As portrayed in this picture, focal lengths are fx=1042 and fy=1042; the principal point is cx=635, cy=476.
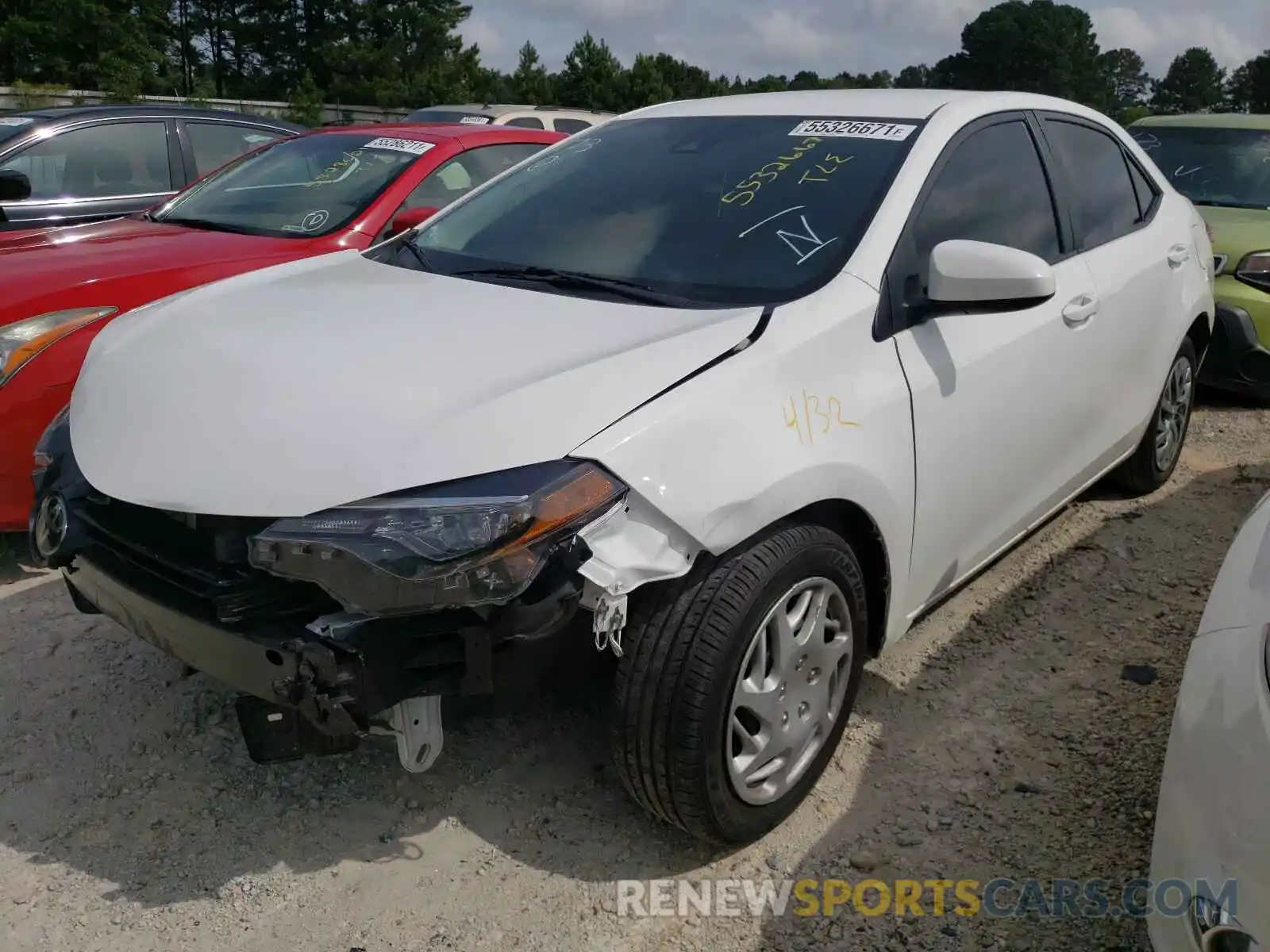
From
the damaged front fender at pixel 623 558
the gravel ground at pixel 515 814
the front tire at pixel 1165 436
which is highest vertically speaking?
the damaged front fender at pixel 623 558

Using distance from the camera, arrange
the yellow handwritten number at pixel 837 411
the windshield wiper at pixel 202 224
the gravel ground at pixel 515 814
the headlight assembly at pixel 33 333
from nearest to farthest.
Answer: the gravel ground at pixel 515 814, the yellow handwritten number at pixel 837 411, the headlight assembly at pixel 33 333, the windshield wiper at pixel 202 224

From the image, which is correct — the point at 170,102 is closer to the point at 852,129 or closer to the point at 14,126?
the point at 14,126

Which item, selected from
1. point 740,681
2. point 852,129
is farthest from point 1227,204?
point 740,681

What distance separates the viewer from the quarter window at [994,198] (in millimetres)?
2762

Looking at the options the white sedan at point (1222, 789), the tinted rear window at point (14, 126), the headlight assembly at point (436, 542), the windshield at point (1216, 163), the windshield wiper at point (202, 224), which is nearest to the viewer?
the white sedan at point (1222, 789)

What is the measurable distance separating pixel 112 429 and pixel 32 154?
→ 4.13 metres

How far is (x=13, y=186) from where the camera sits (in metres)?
5.06

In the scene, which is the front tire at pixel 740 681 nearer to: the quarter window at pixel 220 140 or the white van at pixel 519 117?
the quarter window at pixel 220 140

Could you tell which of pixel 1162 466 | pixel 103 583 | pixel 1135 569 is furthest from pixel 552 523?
pixel 1162 466

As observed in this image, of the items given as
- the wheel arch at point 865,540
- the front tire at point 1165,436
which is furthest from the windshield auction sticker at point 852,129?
the front tire at point 1165,436

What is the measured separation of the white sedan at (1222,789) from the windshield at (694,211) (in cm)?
113

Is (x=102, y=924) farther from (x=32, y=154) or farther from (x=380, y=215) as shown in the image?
(x=32, y=154)

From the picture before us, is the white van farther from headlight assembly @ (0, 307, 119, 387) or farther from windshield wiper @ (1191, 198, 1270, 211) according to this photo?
headlight assembly @ (0, 307, 119, 387)

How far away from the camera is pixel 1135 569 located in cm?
382
